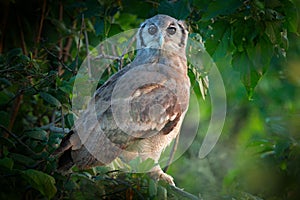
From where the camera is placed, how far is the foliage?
3160mm

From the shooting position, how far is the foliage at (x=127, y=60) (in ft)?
10.4

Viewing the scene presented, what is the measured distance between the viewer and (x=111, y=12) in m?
4.54

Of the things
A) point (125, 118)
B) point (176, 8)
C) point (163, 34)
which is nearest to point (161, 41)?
point (163, 34)

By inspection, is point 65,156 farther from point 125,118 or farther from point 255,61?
point 255,61

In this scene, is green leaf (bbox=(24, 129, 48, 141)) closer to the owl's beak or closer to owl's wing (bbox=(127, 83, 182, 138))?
owl's wing (bbox=(127, 83, 182, 138))

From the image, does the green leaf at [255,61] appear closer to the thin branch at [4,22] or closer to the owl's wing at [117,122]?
the owl's wing at [117,122]

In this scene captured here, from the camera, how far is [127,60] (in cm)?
431

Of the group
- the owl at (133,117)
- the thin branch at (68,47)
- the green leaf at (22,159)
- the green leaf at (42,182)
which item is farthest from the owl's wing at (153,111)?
the thin branch at (68,47)

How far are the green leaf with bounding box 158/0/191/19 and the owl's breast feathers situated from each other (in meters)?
0.41

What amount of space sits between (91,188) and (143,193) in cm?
26

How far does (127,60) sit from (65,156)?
1.09m

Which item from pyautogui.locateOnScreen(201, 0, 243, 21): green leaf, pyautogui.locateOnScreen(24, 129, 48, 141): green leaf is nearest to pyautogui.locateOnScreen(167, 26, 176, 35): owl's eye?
pyautogui.locateOnScreen(201, 0, 243, 21): green leaf

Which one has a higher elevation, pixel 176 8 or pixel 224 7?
pixel 224 7

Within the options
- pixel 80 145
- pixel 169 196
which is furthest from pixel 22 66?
pixel 169 196
